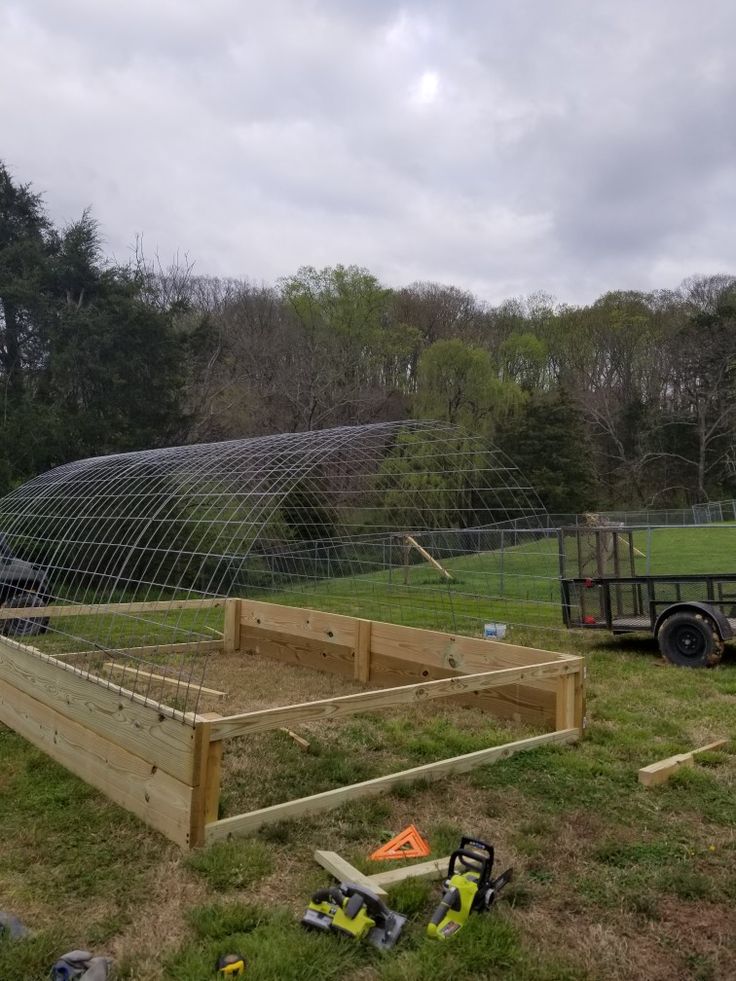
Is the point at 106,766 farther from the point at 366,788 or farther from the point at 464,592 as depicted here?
the point at 464,592

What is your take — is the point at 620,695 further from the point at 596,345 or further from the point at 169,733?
the point at 596,345

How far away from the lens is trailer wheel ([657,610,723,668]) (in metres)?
7.62

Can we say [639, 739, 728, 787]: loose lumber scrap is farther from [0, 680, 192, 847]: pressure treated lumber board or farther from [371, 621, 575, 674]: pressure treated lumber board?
[0, 680, 192, 847]: pressure treated lumber board

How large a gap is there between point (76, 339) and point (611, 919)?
16999mm

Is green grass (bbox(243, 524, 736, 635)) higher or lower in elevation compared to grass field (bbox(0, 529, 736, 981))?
higher

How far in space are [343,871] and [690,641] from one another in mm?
5768

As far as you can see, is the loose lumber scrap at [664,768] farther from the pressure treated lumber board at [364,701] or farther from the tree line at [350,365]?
the tree line at [350,365]

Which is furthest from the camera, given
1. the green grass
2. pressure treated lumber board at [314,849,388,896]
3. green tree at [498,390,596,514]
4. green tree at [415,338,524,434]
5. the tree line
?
green tree at [498,390,596,514]

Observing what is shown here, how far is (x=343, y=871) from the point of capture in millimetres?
3205

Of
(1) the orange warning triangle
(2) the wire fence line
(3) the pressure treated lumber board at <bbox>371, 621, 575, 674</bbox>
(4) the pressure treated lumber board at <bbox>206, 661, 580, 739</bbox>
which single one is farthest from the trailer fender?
(1) the orange warning triangle

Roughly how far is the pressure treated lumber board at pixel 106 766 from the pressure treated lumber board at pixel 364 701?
0.39 metres

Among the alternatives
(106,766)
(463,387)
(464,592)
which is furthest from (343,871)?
(463,387)

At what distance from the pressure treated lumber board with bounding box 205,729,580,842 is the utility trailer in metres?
3.29

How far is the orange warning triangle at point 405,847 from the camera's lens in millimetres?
3455
